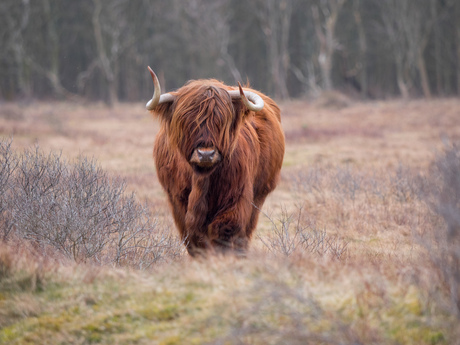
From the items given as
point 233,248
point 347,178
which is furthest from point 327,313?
point 347,178

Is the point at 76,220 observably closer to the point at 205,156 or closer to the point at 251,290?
the point at 205,156

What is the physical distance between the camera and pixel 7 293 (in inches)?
149

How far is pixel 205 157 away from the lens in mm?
4422

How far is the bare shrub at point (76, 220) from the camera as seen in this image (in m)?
4.76

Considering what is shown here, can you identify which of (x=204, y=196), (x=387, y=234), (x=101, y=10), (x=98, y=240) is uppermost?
(x=101, y=10)

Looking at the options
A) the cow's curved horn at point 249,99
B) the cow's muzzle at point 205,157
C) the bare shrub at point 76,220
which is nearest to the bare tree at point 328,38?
the cow's curved horn at point 249,99

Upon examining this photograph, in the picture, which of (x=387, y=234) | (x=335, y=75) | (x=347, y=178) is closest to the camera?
(x=387, y=234)

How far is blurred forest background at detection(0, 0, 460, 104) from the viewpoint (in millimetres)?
35250

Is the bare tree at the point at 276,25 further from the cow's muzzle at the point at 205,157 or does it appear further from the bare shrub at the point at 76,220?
the cow's muzzle at the point at 205,157

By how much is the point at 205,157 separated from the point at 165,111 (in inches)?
36.6

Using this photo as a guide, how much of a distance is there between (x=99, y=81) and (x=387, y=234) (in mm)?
46750

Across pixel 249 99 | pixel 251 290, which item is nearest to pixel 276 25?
pixel 249 99

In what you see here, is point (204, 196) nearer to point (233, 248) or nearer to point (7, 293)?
point (233, 248)

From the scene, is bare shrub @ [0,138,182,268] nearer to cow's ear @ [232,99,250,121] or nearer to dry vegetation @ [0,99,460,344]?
dry vegetation @ [0,99,460,344]
